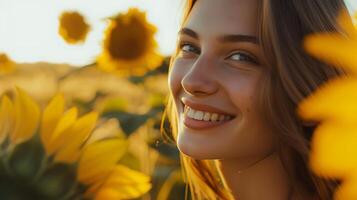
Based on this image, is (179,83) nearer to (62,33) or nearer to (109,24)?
(109,24)

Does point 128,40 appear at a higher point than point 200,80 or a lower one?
lower

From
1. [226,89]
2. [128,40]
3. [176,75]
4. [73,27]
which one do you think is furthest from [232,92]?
[73,27]

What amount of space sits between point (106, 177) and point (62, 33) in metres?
1.60

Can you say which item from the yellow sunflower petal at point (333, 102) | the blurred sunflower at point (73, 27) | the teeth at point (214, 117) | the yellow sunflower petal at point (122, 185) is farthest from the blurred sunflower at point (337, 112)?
the blurred sunflower at point (73, 27)

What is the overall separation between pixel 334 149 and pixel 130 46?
3.85 feet

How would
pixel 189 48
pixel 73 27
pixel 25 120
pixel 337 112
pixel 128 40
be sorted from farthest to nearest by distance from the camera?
pixel 73 27 < pixel 128 40 < pixel 189 48 < pixel 337 112 < pixel 25 120

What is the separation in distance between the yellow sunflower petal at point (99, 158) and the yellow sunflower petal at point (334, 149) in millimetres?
290

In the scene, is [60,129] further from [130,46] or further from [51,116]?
[130,46]

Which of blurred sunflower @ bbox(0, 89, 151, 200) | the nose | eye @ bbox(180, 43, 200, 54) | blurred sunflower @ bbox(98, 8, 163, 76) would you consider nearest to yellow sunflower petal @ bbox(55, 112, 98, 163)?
blurred sunflower @ bbox(0, 89, 151, 200)

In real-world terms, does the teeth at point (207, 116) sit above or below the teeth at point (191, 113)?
above

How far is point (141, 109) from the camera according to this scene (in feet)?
4.72

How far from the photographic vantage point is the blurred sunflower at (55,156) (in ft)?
2.05

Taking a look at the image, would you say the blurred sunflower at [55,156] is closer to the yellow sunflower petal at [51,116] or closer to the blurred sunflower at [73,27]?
the yellow sunflower petal at [51,116]

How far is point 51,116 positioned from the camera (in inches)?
28.0
